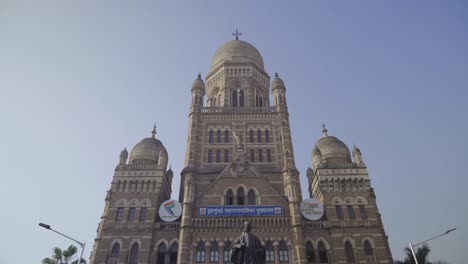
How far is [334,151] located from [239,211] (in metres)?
15.0

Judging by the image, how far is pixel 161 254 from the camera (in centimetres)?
2966

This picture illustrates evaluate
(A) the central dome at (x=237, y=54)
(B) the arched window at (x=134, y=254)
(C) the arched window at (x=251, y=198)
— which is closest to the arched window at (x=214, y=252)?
(C) the arched window at (x=251, y=198)

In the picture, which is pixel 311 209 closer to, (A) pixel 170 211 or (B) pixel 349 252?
(B) pixel 349 252

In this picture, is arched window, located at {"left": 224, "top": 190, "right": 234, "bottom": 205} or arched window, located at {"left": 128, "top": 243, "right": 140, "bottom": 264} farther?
arched window, located at {"left": 224, "top": 190, "right": 234, "bottom": 205}

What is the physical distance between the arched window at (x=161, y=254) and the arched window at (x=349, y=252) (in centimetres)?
1692

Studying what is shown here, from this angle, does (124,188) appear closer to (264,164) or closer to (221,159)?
(221,159)

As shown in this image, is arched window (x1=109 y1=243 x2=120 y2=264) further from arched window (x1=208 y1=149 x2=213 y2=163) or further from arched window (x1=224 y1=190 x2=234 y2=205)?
arched window (x1=208 y1=149 x2=213 y2=163)

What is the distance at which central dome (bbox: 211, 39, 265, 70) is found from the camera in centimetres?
4866

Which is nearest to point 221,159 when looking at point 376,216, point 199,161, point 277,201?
point 199,161

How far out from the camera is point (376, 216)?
31453 mm

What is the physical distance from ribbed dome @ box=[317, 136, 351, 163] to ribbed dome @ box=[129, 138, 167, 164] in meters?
19.3

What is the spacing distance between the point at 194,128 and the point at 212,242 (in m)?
14.9

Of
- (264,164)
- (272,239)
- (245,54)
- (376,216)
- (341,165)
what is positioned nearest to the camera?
(272,239)

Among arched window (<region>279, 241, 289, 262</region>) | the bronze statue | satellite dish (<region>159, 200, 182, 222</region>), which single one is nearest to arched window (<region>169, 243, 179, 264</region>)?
satellite dish (<region>159, 200, 182, 222</region>)
